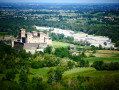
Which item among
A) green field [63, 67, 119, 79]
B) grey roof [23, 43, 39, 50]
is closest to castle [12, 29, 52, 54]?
grey roof [23, 43, 39, 50]

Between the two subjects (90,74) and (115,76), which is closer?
(115,76)

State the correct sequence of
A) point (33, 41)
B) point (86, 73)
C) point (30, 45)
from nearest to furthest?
point (86, 73)
point (30, 45)
point (33, 41)

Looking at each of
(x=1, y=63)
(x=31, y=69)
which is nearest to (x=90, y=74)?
(x=31, y=69)

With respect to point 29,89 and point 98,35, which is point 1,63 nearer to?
point 29,89

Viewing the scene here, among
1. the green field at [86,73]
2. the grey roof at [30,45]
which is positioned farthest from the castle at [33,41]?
the green field at [86,73]

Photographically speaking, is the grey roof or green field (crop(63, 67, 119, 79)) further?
the grey roof

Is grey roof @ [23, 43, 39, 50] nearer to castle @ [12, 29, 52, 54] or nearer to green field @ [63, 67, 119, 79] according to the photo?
castle @ [12, 29, 52, 54]

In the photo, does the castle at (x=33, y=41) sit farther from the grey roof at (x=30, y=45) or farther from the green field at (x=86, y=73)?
the green field at (x=86, y=73)

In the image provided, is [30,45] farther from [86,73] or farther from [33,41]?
[86,73]

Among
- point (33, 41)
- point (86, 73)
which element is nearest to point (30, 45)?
point (33, 41)
